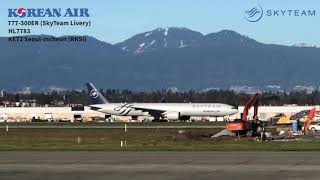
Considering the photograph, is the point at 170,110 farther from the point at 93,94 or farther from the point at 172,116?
the point at 93,94

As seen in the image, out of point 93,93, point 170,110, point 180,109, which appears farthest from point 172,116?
point 93,93

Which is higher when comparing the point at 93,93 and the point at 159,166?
the point at 93,93

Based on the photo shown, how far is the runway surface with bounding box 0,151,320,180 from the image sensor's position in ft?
103

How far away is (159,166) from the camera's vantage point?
35781mm

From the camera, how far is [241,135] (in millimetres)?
69938

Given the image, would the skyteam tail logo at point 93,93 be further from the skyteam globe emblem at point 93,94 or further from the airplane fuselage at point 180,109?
the airplane fuselage at point 180,109

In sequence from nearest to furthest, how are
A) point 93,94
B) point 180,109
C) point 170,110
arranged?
point 170,110 < point 180,109 < point 93,94

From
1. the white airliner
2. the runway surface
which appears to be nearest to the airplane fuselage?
the white airliner

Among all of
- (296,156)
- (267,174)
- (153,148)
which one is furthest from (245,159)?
(153,148)

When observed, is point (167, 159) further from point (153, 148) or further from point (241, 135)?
point (241, 135)

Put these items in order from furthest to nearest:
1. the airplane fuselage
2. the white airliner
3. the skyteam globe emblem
→ the skyteam globe emblem
the airplane fuselage
the white airliner

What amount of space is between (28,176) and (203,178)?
24.2 ft

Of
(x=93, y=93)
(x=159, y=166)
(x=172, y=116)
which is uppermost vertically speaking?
(x=93, y=93)

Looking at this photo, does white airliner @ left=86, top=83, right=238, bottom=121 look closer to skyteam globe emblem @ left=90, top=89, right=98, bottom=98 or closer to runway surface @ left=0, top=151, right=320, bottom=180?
skyteam globe emblem @ left=90, top=89, right=98, bottom=98
